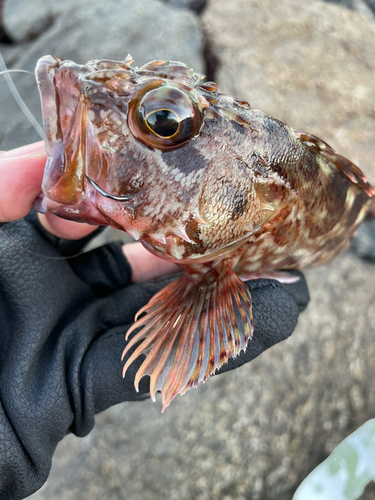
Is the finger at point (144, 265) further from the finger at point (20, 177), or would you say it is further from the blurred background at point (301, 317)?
the blurred background at point (301, 317)

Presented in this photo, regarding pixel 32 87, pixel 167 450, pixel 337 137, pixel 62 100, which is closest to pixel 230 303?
pixel 62 100

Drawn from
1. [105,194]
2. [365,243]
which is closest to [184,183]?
[105,194]

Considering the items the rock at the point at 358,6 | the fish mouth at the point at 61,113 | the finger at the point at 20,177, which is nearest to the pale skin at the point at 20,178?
the finger at the point at 20,177

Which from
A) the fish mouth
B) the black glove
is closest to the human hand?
the black glove

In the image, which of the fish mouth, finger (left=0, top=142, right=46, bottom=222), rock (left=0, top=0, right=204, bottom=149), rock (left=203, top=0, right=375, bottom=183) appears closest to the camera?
the fish mouth

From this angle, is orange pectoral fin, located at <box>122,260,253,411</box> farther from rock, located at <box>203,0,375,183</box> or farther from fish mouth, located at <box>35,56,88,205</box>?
rock, located at <box>203,0,375,183</box>

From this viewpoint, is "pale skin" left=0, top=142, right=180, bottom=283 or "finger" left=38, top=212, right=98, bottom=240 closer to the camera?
"pale skin" left=0, top=142, right=180, bottom=283

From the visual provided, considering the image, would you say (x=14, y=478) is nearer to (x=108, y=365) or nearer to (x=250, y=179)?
(x=108, y=365)
